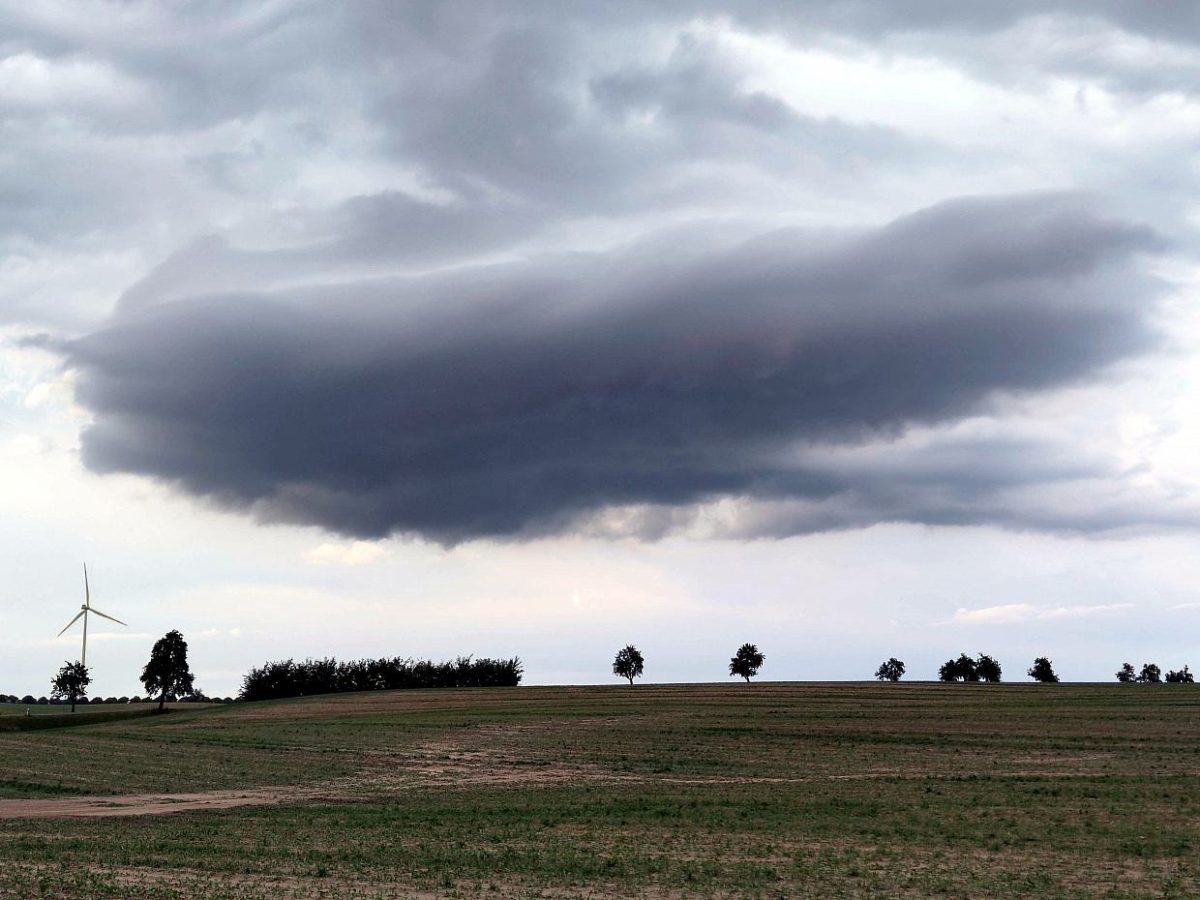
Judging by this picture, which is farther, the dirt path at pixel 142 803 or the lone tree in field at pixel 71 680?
the lone tree in field at pixel 71 680

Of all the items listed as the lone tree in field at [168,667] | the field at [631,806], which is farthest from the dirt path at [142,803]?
the lone tree in field at [168,667]

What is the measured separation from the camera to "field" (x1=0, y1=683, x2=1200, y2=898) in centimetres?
3228

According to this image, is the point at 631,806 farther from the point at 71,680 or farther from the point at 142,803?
the point at 71,680

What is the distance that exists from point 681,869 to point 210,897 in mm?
13682

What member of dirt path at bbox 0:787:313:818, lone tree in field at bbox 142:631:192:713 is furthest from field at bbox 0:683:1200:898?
lone tree in field at bbox 142:631:192:713

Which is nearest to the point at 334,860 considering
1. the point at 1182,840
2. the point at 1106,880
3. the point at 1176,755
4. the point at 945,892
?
the point at 945,892

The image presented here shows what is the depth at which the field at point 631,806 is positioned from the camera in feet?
106

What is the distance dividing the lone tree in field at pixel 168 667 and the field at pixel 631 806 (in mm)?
56279

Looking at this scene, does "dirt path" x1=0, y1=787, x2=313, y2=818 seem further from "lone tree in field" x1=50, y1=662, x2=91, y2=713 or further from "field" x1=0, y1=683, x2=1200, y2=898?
"lone tree in field" x1=50, y1=662, x2=91, y2=713

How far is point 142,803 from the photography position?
5669cm

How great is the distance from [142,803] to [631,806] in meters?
25.3

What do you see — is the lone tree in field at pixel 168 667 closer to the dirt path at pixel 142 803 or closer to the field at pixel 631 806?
the field at pixel 631 806

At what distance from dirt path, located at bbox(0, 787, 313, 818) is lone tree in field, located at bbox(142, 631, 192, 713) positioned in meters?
114

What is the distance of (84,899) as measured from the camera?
1077 inches
